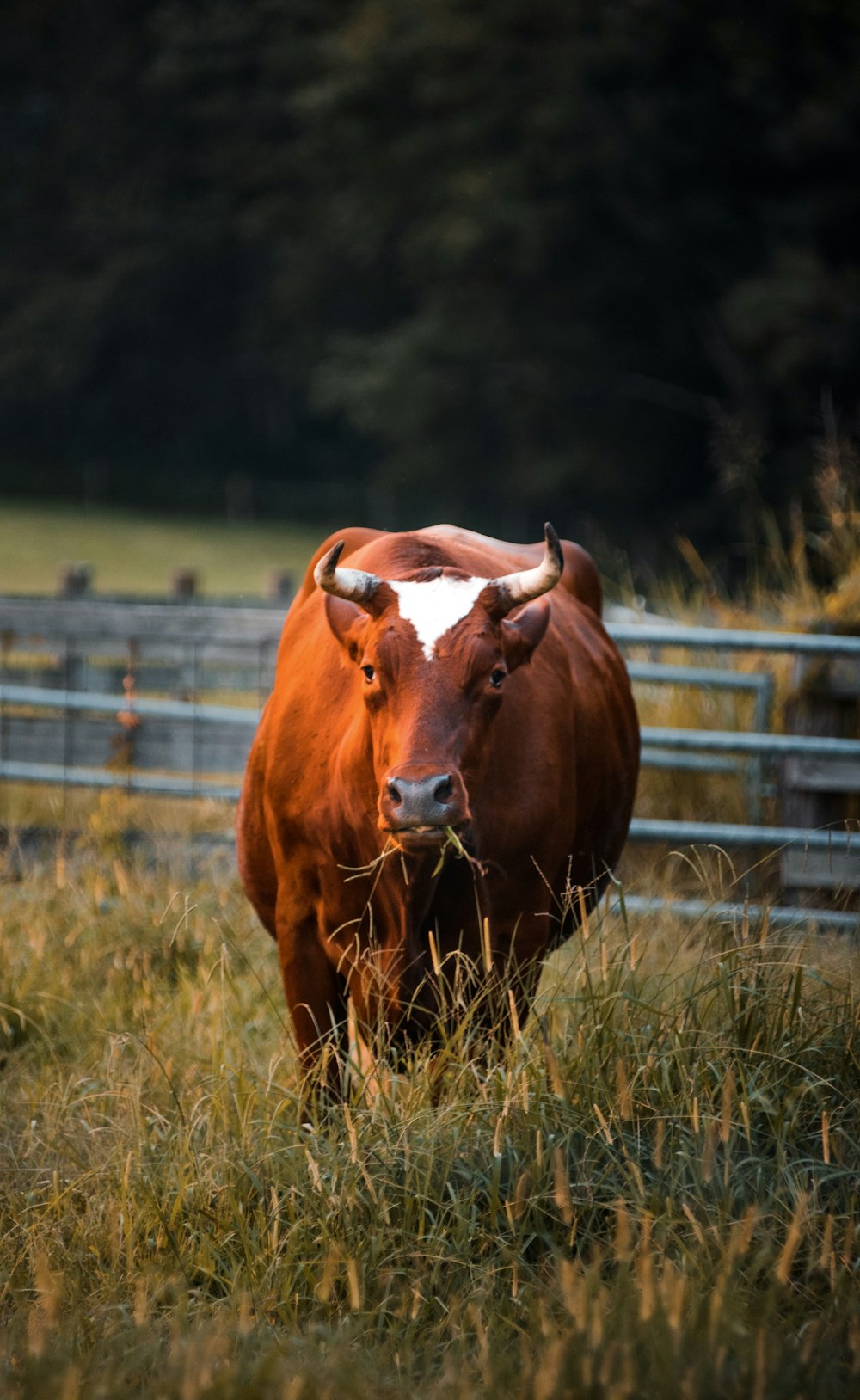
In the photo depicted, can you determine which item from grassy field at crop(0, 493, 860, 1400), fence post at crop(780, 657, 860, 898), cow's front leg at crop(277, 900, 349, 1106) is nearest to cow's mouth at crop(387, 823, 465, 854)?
grassy field at crop(0, 493, 860, 1400)

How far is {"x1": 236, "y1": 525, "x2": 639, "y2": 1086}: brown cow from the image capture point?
129 inches

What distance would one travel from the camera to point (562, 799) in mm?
3844

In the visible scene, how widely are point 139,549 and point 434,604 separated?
29.7 m

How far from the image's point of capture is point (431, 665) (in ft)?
10.8

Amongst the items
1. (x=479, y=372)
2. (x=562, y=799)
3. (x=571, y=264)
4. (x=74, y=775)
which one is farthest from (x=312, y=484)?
(x=562, y=799)

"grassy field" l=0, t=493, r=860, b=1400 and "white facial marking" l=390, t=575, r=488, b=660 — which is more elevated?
"white facial marking" l=390, t=575, r=488, b=660

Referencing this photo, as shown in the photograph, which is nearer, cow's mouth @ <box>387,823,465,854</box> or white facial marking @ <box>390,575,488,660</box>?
cow's mouth @ <box>387,823,465,854</box>

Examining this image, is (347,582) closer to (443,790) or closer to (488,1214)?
(443,790)

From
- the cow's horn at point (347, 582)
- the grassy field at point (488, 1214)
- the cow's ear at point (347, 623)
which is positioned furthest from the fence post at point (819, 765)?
the cow's horn at point (347, 582)

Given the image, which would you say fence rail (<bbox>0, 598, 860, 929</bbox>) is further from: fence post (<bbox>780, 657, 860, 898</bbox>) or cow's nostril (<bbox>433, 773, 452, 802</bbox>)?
cow's nostril (<bbox>433, 773, 452, 802</bbox>)

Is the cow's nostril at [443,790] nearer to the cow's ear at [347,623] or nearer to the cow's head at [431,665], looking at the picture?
the cow's head at [431,665]

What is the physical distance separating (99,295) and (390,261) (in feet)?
30.4

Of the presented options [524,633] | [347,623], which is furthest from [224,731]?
[524,633]

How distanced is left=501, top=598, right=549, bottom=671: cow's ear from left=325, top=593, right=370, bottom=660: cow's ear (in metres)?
0.36
